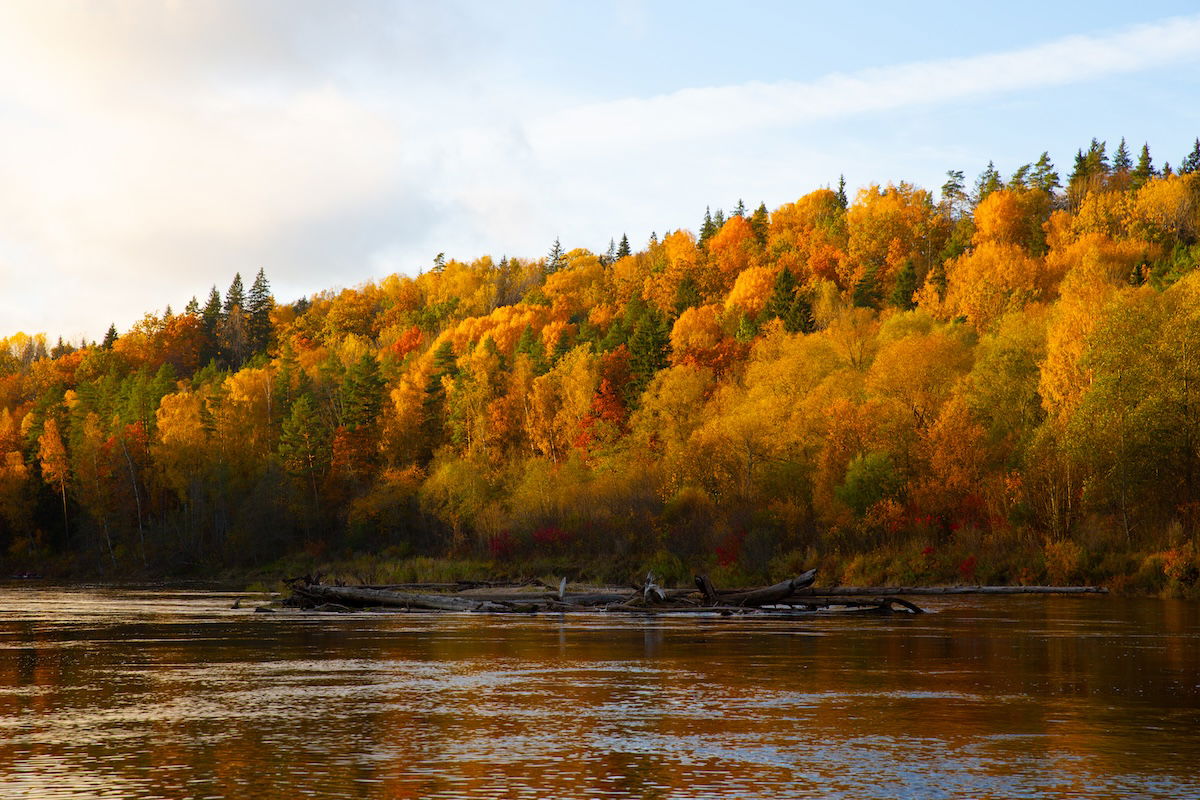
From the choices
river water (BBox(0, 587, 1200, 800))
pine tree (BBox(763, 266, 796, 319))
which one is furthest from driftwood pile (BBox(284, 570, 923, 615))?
pine tree (BBox(763, 266, 796, 319))

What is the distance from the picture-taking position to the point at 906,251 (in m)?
136

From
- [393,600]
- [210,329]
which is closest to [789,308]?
[393,600]

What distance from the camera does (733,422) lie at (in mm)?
74750

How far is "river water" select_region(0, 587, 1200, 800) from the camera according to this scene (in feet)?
42.1

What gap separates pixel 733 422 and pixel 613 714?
57653 mm

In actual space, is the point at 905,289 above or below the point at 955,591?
above

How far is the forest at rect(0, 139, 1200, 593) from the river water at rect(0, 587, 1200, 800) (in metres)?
23.7

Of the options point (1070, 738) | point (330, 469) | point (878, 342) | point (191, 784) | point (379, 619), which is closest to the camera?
point (191, 784)

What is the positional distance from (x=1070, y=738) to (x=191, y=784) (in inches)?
432

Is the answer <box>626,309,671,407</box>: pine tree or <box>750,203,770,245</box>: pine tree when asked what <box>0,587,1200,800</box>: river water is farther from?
<box>750,203,770,245</box>: pine tree

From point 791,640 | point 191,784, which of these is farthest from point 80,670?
point 791,640

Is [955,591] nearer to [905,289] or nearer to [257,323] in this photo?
[905,289]

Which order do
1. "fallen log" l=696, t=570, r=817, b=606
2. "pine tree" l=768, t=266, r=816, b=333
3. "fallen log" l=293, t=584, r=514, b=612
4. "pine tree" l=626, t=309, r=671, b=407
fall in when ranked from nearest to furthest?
"fallen log" l=696, t=570, r=817, b=606 → "fallen log" l=293, t=584, r=514, b=612 → "pine tree" l=626, t=309, r=671, b=407 → "pine tree" l=768, t=266, r=816, b=333

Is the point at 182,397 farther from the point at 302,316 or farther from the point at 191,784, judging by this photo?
the point at 191,784
